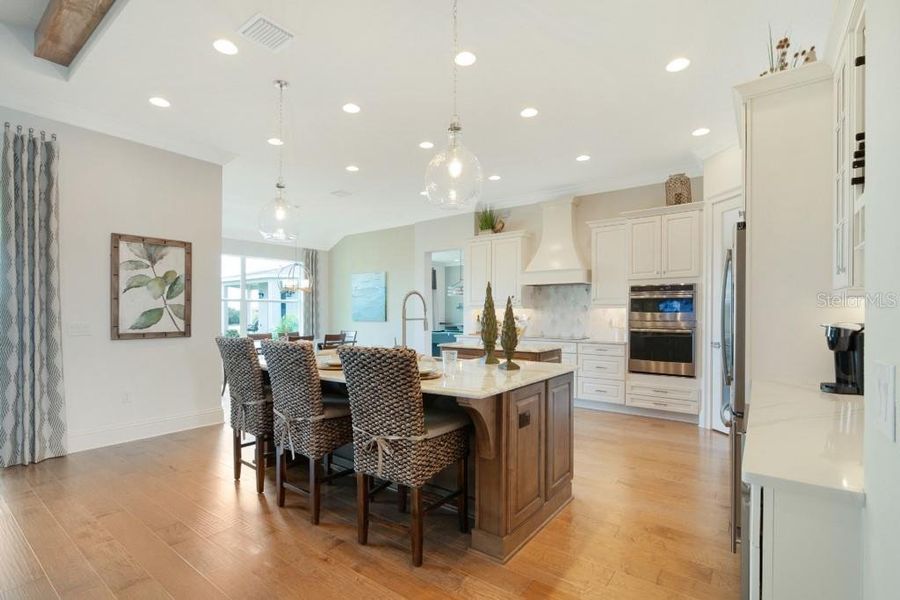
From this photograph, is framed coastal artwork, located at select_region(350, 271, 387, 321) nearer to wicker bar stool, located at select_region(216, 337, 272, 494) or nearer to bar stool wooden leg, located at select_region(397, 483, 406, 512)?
wicker bar stool, located at select_region(216, 337, 272, 494)

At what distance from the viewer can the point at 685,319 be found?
488 centimetres

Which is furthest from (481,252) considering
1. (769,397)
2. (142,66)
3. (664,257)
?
(769,397)

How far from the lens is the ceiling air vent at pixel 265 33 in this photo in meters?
2.56

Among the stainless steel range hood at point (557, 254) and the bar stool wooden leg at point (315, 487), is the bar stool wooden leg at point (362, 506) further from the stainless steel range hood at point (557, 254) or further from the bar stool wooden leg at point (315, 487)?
the stainless steel range hood at point (557, 254)

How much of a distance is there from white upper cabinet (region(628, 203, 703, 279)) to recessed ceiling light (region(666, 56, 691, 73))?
2091mm

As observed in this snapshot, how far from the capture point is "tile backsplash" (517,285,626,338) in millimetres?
5902

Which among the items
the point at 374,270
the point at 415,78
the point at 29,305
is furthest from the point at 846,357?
the point at 374,270

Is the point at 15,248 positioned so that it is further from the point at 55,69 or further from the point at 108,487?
the point at 108,487

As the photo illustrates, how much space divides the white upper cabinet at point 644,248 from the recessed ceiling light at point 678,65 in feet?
7.41

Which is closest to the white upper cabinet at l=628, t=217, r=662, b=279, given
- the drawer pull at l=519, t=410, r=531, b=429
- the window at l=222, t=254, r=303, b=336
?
the drawer pull at l=519, t=410, r=531, b=429

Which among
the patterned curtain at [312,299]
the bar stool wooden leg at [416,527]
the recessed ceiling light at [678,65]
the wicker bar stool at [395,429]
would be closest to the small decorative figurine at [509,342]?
the wicker bar stool at [395,429]

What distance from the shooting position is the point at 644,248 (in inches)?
205

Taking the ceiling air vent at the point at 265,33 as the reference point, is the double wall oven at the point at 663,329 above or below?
below

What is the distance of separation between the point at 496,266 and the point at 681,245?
257cm
